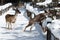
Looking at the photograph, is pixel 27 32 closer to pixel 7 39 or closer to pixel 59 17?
pixel 7 39

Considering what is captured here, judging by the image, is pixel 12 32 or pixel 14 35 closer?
pixel 14 35

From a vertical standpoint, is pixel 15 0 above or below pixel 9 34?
below

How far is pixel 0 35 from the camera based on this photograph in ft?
36.0

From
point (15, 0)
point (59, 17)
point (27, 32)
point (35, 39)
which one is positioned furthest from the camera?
point (15, 0)

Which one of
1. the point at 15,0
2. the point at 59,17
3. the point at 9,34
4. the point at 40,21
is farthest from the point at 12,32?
the point at 15,0

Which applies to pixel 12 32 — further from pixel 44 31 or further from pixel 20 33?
pixel 44 31

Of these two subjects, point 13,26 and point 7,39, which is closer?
point 7,39

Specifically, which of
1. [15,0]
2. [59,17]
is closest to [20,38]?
[59,17]

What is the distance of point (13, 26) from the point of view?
13.1 meters

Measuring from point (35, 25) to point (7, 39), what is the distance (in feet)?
10.4

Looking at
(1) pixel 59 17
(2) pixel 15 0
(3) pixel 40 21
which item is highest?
(3) pixel 40 21

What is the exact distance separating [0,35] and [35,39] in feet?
6.04

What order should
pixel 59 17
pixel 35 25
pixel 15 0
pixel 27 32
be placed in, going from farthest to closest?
pixel 15 0
pixel 59 17
pixel 35 25
pixel 27 32

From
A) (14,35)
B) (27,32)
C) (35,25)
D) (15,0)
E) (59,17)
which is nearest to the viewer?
(14,35)
